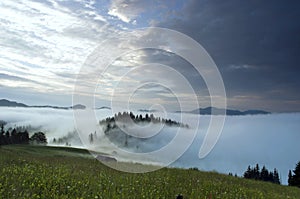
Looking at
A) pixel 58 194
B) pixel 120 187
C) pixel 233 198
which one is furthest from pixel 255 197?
pixel 58 194

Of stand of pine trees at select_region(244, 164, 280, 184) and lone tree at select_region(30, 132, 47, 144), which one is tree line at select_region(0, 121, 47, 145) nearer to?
lone tree at select_region(30, 132, 47, 144)

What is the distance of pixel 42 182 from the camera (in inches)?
543

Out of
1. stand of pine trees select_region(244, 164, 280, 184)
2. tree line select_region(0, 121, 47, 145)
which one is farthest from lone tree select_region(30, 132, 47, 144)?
stand of pine trees select_region(244, 164, 280, 184)

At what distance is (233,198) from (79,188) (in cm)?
769

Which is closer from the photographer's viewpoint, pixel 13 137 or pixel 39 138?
pixel 13 137

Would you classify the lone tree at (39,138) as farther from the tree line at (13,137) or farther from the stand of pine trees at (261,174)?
the stand of pine trees at (261,174)

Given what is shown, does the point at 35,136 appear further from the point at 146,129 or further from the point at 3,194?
the point at 3,194

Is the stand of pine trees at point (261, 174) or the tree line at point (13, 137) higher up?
the tree line at point (13, 137)

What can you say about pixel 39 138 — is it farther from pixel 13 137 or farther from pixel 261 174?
pixel 261 174

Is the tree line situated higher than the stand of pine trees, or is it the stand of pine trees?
the tree line

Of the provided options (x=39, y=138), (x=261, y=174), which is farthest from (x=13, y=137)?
(x=261, y=174)

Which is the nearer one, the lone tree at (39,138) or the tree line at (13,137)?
the tree line at (13,137)

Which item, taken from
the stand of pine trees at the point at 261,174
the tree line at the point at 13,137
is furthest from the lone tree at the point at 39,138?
Answer: the stand of pine trees at the point at 261,174

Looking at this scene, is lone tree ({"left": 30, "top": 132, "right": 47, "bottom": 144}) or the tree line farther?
lone tree ({"left": 30, "top": 132, "right": 47, "bottom": 144})
